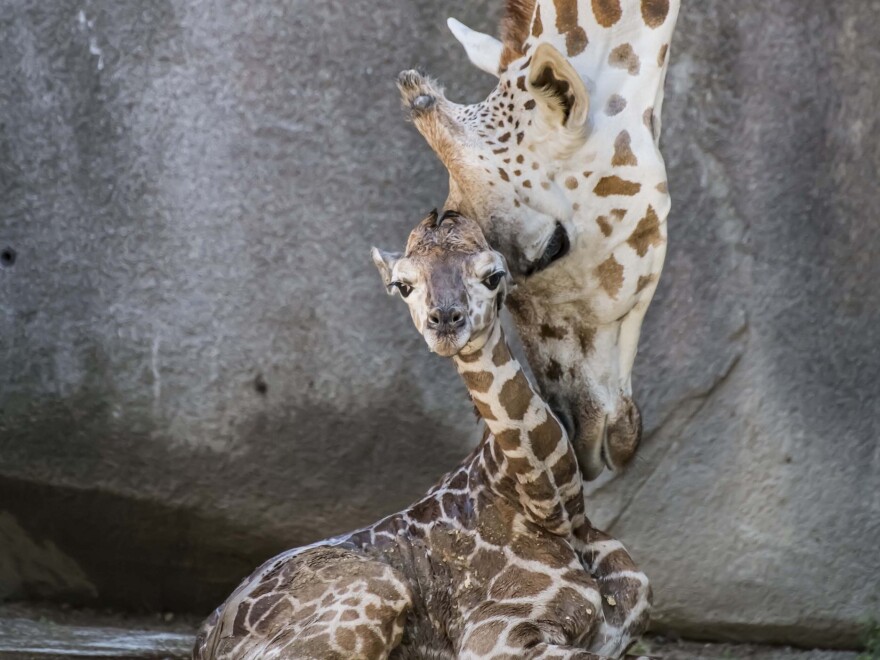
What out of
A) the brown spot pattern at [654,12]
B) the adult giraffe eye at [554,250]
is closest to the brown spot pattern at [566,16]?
the brown spot pattern at [654,12]

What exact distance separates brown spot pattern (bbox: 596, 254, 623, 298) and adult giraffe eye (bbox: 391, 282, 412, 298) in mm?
397

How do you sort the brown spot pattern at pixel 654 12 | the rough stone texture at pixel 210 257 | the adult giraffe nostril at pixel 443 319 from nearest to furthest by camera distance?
the adult giraffe nostril at pixel 443 319 < the brown spot pattern at pixel 654 12 < the rough stone texture at pixel 210 257

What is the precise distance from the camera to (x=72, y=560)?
3.59 metres

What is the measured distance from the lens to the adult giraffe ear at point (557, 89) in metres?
2.06

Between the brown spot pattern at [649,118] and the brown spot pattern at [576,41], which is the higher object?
the brown spot pattern at [576,41]

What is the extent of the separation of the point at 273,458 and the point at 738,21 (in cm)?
177

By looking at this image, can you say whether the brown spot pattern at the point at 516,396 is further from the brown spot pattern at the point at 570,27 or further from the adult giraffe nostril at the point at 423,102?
the brown spot pattern at the point at 570,27

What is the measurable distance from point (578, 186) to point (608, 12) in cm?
34

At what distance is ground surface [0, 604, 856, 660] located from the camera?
3.21 metres

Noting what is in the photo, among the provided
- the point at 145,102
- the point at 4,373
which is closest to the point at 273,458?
the point at 4,373

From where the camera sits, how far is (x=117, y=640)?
133 inches

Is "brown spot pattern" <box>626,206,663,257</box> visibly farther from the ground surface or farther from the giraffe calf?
the ground surface

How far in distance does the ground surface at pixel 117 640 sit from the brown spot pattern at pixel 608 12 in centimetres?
199

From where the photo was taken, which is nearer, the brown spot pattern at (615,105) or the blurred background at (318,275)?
the brown spot pattern at (615,105)
